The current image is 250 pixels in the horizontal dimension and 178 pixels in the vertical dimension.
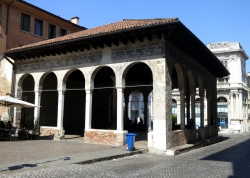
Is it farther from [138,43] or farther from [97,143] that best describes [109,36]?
[97,143]

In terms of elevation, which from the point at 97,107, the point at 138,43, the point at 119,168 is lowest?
the point at 119,168

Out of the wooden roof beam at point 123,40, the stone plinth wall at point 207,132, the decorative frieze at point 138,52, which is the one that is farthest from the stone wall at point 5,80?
the stone plinth wall at point 207,132

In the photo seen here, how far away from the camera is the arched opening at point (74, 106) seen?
21.9 metres

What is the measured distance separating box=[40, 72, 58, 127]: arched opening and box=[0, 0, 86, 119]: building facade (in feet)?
8.38

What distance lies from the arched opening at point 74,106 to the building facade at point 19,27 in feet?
15.8

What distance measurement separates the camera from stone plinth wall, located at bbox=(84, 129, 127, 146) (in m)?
12.8

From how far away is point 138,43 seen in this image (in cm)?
Answer: 1277

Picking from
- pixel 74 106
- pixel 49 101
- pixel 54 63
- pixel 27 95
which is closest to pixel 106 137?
pixel 54 63

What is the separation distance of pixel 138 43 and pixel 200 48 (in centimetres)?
380

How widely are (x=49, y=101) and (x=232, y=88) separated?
107ft

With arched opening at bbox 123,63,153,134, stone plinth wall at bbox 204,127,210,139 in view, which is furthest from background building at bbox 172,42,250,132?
stone plinth wall at bbox 204,127,210,139

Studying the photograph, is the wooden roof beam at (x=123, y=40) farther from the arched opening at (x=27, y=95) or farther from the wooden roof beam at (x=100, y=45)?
the arched opening at (x=27, y=95)

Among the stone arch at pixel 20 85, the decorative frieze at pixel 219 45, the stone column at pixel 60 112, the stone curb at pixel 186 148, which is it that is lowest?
the stone curb at pixel 186 148

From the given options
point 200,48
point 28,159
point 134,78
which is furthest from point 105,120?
point 28,159
